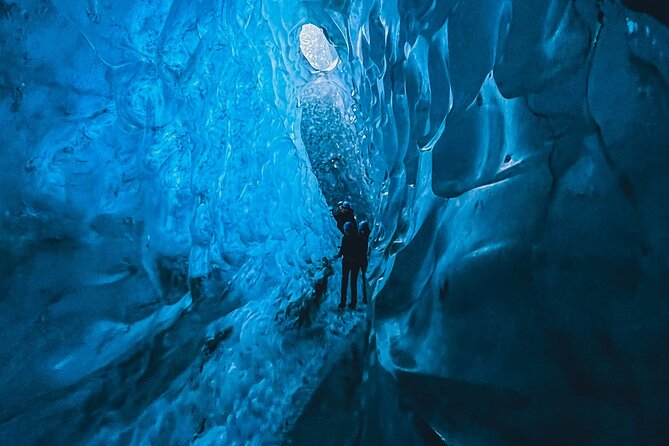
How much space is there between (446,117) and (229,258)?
1977 millimetres

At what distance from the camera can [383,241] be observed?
3609mm

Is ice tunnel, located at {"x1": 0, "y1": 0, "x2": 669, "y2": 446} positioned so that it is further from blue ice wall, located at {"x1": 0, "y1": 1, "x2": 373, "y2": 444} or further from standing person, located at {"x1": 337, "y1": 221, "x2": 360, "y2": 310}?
standing person, located at {"x1": 337, "y1": 221, "x2": 360, "y2": 310}

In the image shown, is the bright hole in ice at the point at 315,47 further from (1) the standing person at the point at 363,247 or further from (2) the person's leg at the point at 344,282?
(2) the person's leg at the point at 344,282

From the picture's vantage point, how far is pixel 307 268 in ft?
15.8

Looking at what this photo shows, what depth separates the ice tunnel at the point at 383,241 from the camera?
117 centimetres

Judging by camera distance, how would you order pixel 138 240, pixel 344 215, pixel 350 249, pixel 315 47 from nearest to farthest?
1. pixel 138 240
2. pixel 350 249
3. pixel 344 215
4. pixel 315 47

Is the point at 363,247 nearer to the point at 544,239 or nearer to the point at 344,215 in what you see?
the point at 344,215

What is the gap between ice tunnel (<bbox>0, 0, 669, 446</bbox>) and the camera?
1169 mm

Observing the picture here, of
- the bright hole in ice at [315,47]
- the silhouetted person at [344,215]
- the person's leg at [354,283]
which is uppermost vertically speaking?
the bright hole in ice at [315,47]

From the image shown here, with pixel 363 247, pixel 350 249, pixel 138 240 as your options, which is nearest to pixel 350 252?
pixel 350 249

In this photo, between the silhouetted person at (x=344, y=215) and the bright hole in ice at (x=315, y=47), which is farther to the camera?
the bright hole in ice at (x=315, y=47)

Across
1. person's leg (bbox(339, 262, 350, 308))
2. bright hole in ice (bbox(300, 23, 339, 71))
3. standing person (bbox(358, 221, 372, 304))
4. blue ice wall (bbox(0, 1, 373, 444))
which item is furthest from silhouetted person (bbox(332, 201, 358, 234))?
bright hole in ice (bbox(300, 23, 339, 71))

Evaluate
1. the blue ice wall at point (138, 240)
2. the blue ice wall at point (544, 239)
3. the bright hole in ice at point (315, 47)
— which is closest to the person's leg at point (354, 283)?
the blue ice wall at point (138, 240)

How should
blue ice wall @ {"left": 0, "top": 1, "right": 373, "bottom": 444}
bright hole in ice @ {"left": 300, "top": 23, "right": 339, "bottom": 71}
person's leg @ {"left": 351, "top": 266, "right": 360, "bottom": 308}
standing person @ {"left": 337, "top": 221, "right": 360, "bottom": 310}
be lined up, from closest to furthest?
blue ice wall @ {"left": 0, "top": 1, "right": 373, "bottom": 444} → standing person @ {"left": 337, "top": 221, "right": 360, "bottom": 310} → person's leg @ {"left": 351, "top": 266, "right": 360, "bottom": 308} → bright hole in ice @ {"left": 300, "top": 23, "right": 339, "bottom": 71}
